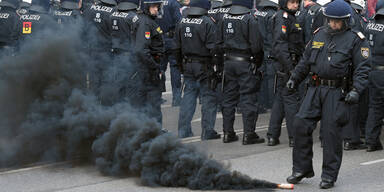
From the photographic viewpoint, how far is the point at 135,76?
36.0 ft

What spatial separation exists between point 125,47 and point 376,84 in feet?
13.0

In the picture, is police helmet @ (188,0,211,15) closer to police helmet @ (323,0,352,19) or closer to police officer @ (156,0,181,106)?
police officer @ (156,0,181,106)

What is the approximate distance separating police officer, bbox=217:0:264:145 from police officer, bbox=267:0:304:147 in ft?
1.03

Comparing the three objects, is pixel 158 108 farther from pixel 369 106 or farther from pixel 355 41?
pixel 355 41

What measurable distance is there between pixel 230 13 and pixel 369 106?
2407 mm

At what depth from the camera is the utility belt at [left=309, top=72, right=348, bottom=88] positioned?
746 centimetres

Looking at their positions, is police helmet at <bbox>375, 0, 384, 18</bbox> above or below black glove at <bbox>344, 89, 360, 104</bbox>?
above

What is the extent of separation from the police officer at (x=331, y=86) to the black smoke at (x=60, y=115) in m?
1.72

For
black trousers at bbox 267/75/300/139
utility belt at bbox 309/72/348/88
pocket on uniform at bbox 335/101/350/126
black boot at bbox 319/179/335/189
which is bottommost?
black boot at bbox 319/179/335/189

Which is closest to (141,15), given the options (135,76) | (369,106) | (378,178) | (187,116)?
(135,76)

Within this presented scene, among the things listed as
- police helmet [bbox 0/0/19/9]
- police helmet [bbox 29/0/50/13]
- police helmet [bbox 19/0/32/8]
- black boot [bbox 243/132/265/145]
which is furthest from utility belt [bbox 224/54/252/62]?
police helmet [bbox 19/0/32/8]

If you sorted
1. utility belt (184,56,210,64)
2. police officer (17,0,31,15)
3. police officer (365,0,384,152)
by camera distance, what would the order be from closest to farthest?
police officer (365,0,384,152), utility belt (184,56,210,64), police officer (17,0,31,15)

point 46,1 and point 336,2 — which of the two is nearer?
point 336,2

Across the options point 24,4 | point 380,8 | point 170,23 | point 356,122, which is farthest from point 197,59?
point 24,4
